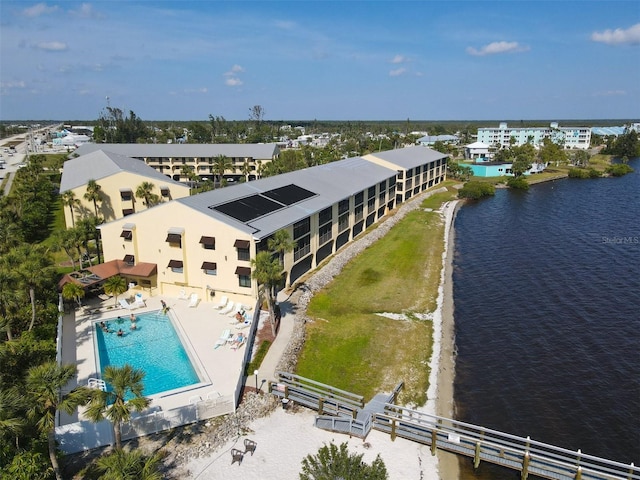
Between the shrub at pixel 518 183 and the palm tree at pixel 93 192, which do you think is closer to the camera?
the palm tree at pixel 93 192

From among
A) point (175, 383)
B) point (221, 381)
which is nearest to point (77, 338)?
point (175, 383)

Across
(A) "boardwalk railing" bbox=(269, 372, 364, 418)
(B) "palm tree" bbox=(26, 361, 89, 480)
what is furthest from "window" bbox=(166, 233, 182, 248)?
(B) "palm tree" bbox=(26, 361, 89, 480)

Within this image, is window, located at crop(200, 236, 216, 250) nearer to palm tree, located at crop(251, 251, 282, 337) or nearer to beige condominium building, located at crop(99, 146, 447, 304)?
beige condominium building, located at crop(99, 146, 447, 304)

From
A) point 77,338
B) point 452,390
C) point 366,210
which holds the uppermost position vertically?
point 366,210

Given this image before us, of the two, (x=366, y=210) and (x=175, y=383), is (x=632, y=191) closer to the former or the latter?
(x=366, y=210)

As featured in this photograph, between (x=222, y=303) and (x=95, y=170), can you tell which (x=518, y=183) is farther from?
(x=222, y=303)

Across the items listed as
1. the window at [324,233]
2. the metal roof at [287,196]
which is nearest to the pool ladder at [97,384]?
the metal roof at [287,196]

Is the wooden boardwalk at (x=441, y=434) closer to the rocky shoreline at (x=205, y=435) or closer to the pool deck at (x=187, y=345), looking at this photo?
the rocky shoreline at (x=205, y=435)
